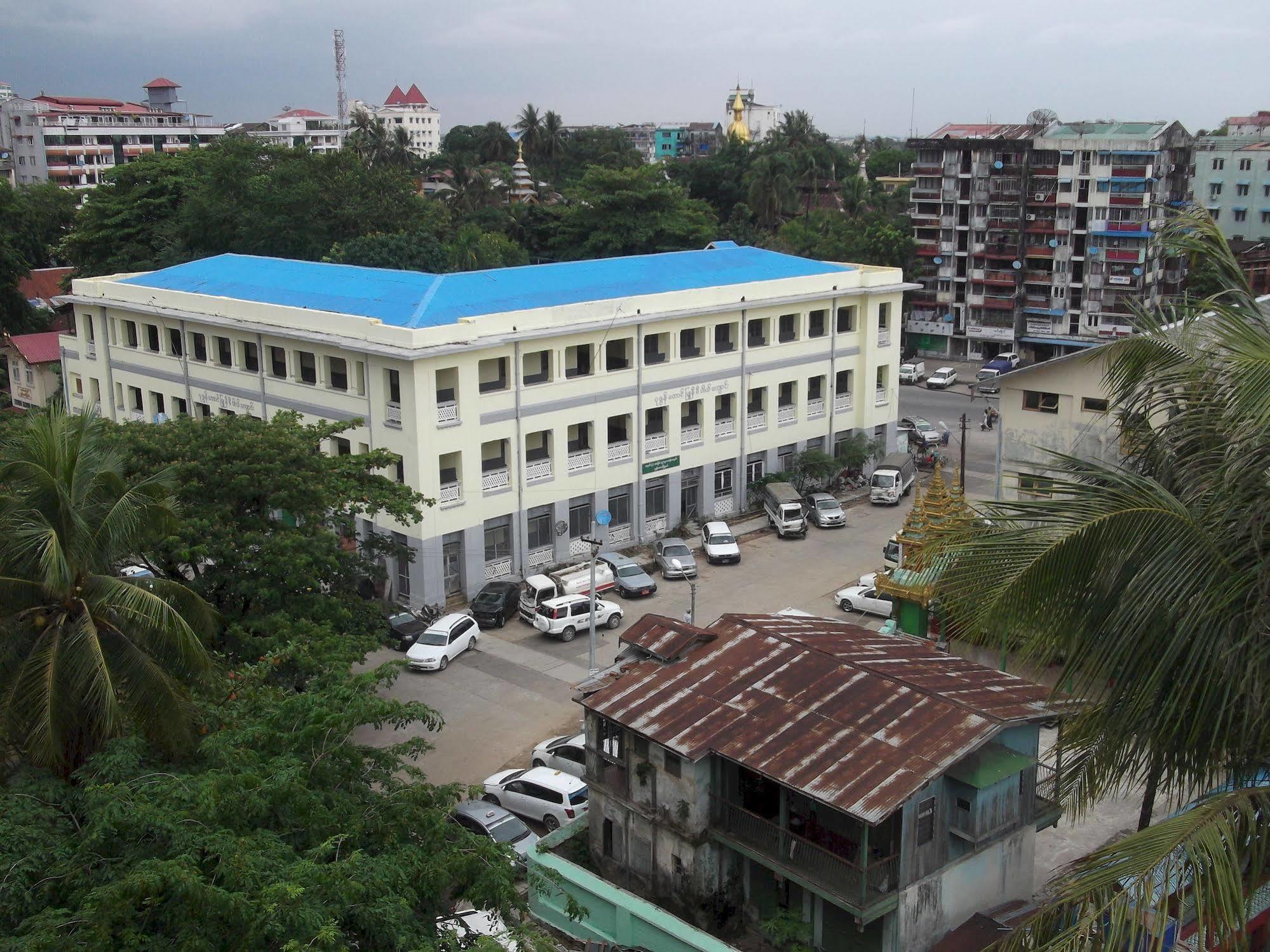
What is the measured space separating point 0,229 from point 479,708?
49.6m

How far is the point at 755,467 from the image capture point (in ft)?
136

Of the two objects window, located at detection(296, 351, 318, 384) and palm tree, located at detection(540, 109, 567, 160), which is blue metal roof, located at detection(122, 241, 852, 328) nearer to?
window, located at detection(296, 351, 318, 384)

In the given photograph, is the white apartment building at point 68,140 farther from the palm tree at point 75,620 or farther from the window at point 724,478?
the palm tree at point 75,620

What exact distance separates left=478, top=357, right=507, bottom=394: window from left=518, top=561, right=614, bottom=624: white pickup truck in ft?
17.9

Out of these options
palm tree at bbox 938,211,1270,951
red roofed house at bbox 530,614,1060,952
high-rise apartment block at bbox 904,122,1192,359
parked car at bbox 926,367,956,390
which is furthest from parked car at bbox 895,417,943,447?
palm tree at bbox 938,211,1270,951

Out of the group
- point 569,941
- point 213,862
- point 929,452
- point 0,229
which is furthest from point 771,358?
point 0,229

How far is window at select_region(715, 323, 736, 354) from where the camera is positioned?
130ft

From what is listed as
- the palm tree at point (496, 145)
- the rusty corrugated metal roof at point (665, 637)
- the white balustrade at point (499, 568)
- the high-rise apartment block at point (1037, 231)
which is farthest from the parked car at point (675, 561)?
the palm tree at point (496, 145)

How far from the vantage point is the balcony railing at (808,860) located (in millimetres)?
15930

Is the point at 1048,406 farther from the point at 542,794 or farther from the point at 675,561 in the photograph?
the point at 542,794

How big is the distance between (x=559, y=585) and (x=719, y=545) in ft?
19.5

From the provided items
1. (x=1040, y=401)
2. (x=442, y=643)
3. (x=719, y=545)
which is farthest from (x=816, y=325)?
(x=442, y=643)

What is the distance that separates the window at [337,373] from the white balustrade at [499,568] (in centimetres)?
664

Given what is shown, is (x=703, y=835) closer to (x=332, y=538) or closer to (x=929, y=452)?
(x=332, y=538)
